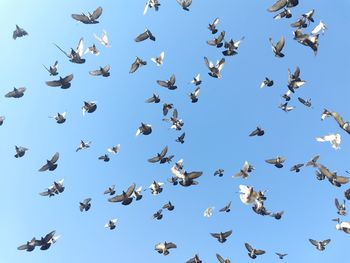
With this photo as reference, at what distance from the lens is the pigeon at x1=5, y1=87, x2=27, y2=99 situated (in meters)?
32.8

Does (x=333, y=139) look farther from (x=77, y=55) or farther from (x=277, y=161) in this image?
(x=77, y=55)

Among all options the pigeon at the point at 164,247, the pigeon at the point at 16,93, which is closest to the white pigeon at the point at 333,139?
the pigeon at the point at 164,247

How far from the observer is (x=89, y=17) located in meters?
28.8

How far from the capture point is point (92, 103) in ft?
108

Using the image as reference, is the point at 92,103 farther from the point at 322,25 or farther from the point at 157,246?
the point at 322,25

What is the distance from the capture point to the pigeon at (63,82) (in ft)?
99.4

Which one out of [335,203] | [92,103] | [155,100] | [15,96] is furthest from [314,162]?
[15,96]

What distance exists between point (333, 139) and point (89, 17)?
771 inches

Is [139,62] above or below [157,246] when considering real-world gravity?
above

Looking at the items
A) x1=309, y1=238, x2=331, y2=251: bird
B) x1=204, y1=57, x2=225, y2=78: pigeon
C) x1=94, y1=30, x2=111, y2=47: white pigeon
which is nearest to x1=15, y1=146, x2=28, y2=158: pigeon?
x1=94, y1=30, x2=111, y2=47: white pigeon

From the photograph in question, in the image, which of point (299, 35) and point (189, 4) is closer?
point (299, 35)

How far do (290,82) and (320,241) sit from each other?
1449cm

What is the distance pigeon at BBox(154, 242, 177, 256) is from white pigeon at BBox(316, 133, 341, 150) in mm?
14138

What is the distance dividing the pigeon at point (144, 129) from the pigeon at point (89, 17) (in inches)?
338
